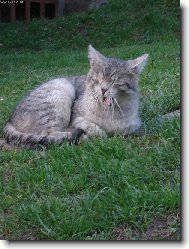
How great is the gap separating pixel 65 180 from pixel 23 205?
425 mm

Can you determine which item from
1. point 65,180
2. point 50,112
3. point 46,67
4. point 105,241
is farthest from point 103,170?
point 46,67

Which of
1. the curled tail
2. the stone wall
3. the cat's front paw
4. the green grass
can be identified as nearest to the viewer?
the green grass

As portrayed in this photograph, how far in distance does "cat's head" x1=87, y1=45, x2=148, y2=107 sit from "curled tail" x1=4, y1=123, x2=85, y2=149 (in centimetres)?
37

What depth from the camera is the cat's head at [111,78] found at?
15.8ft

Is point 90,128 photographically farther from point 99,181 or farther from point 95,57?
point 99,181

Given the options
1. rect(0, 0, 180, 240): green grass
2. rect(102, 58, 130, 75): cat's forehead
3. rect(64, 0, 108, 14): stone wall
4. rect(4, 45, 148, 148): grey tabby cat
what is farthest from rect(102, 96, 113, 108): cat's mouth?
rect(64, 0, 108, 14): stone wall

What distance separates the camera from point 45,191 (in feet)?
13.1

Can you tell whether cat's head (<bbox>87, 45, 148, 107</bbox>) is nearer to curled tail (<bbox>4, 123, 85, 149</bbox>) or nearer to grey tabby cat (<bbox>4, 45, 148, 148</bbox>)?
grey tabby cat (<bbox>4, 45, 148, 148</bbox>)

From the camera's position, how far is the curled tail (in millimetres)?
4789

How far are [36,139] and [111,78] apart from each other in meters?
0.80

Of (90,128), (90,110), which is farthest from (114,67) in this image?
(90,128)

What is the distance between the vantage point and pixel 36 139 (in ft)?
15.9

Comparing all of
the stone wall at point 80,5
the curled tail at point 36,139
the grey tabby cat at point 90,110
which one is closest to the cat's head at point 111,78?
the grey tabby cat at point 90,110

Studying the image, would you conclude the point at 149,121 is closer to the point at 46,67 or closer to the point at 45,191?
the point at 45,191
